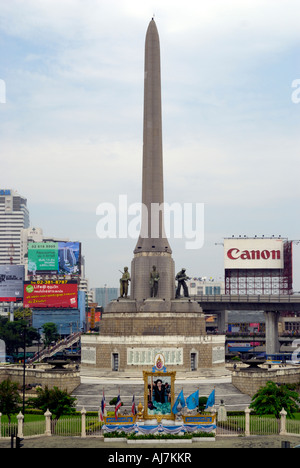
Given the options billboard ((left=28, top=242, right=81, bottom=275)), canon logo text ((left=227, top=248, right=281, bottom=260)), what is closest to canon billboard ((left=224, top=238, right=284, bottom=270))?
canon logo text ((left=227, top=248, right=281, bottom=260))

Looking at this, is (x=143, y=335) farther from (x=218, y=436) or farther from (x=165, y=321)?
(x=218, y=436)

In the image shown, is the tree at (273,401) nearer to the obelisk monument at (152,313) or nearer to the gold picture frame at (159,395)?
the gold picture frame at (159,395)

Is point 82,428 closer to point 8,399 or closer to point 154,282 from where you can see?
point 8,399

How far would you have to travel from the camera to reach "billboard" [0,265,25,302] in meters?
143

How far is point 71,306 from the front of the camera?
5226 inches

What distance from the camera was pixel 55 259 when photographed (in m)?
145

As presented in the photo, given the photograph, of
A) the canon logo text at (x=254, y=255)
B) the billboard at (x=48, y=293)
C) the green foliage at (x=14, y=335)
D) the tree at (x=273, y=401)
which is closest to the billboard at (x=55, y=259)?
the billboard at (x=48, y=293)

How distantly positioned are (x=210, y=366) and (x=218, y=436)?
2505cm

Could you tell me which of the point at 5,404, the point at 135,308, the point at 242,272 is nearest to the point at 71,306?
the point at 242,272

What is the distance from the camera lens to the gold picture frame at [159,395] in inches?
1522

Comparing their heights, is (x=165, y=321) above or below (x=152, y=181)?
below

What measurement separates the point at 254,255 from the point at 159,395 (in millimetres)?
84892

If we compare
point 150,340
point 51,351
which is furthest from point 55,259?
point 150,340

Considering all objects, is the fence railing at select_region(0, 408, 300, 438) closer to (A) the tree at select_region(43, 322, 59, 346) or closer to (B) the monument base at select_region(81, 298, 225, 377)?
(B) the monument base at select_region(81, 298, 225, 377)
